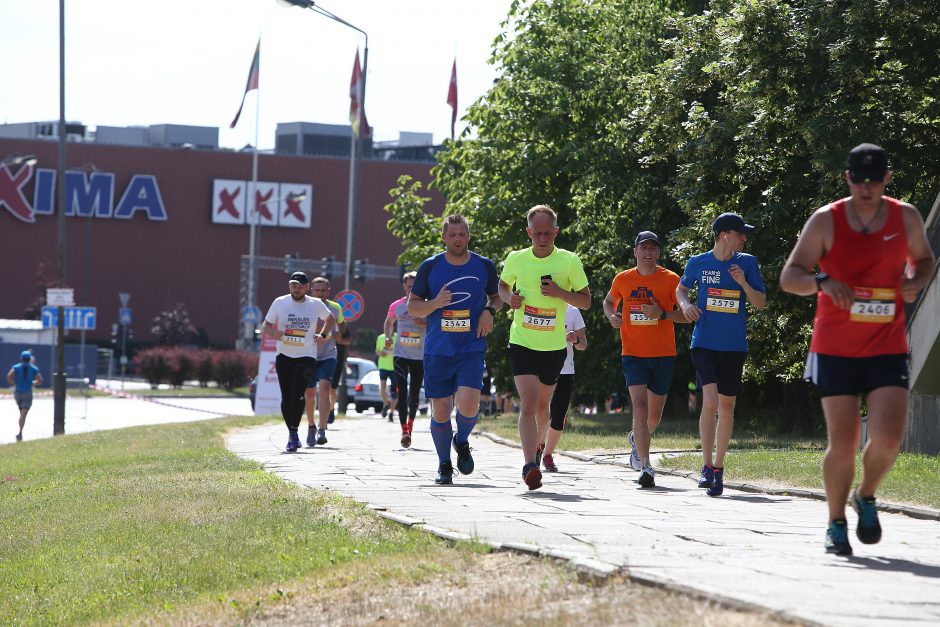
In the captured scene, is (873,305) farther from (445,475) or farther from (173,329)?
(173,329)

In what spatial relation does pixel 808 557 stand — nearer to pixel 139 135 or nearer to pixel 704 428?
pixel 704 428

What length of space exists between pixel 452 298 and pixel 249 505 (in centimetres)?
208

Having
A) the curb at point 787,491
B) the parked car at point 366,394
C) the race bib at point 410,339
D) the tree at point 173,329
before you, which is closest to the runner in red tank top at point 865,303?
the curb at point 787,491

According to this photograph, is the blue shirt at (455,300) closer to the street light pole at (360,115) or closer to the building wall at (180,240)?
the street light pole at (360,115)

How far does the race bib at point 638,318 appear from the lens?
1153cm

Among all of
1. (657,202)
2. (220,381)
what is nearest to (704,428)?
(657,202)

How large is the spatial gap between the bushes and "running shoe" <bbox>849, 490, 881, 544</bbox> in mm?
59627

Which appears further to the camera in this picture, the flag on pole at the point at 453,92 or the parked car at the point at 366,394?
the flag on pole at the point at 453,92

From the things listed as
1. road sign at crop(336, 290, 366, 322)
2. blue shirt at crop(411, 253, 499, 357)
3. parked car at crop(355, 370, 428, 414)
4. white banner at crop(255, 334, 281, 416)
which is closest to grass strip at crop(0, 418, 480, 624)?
blue shirt at crop(411, 253, 499, 357)

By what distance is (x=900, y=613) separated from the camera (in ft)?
16.7

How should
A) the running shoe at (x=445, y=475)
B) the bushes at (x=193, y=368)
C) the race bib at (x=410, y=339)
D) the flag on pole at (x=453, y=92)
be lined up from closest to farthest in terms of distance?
1. the running shoe at (x=445, y=475)
2. the race bib at (x=410, y=339)
3. the flag on pole at (x=453, y=92)
4. the bushes at (x=193, y=368)

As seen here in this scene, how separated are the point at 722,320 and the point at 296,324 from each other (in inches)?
254

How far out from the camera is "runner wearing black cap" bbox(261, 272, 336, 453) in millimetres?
15812

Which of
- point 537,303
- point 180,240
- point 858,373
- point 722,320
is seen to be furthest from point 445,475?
point 180,240
